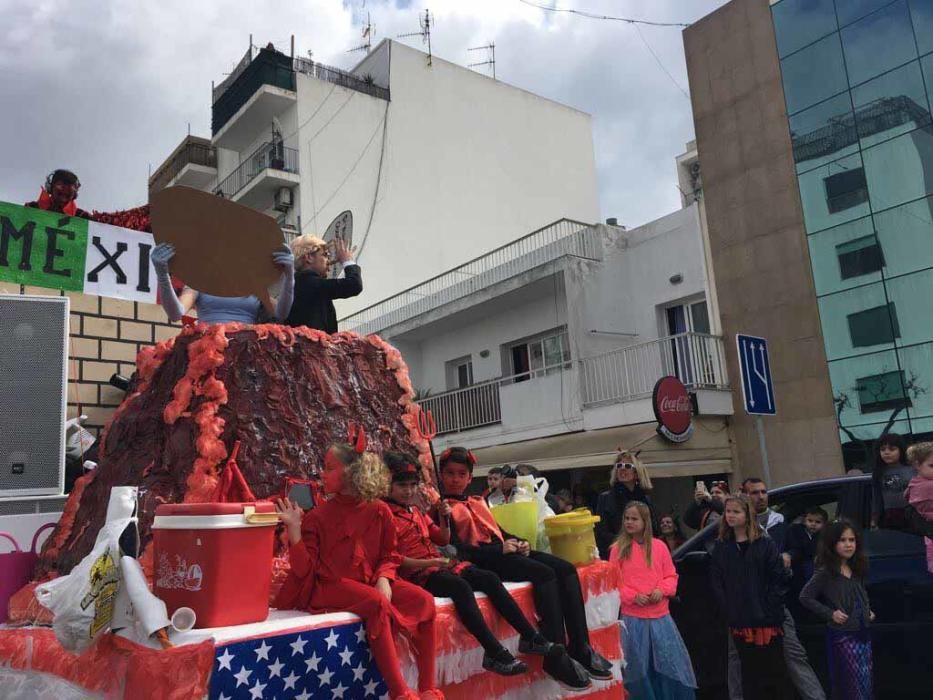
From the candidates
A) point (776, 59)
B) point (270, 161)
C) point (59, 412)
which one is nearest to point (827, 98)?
point (776, 59)

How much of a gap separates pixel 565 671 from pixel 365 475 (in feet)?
4.33

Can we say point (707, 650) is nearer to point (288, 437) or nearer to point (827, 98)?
point (288, 437)

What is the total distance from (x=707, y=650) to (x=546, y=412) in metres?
9.81

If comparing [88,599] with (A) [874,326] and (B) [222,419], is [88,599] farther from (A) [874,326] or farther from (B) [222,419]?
(A) [874,326]

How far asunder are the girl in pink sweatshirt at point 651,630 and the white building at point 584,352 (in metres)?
7.20

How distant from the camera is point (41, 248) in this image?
20.2 ft

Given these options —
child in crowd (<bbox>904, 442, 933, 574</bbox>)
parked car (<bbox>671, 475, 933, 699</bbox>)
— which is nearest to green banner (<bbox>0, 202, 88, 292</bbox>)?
parked car (<bbox>671, 475, 933, 699</bbox>)

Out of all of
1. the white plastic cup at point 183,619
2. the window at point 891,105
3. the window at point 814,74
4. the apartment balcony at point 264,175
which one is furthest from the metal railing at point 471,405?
the white plastic cup at point 183,619

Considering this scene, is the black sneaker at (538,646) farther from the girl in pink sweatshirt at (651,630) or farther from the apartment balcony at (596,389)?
the apartment balcony at (596,389)

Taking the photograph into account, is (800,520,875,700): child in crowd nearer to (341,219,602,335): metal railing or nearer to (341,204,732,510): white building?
(341,204,732,510): white building

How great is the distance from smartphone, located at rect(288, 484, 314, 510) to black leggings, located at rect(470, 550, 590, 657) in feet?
3.09

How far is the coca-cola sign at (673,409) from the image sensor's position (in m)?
12.4

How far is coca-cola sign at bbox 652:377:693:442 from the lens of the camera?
12.4 metres

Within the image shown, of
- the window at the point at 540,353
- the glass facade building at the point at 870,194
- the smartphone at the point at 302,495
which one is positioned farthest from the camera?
the window at the point at 540,353
